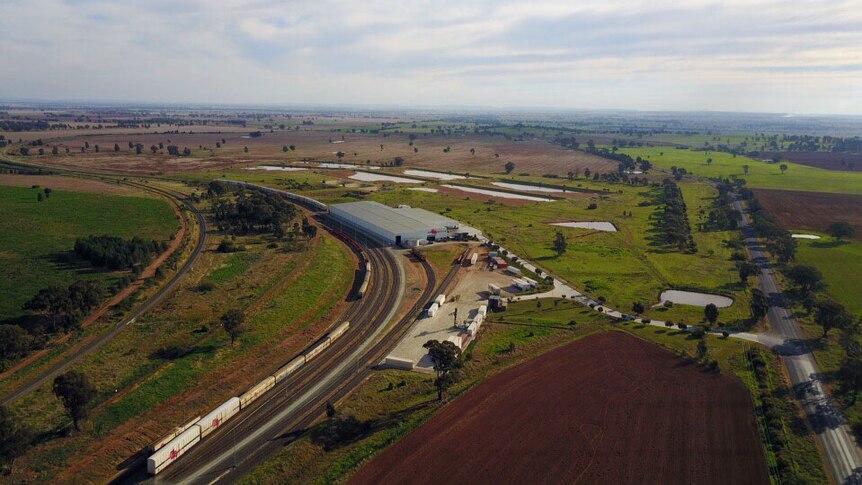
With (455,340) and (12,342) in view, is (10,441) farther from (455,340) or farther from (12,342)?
(455,340)

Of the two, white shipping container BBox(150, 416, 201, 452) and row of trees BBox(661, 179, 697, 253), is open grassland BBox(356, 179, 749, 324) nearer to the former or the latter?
row of trees BBox(661, 179, 697, 253)

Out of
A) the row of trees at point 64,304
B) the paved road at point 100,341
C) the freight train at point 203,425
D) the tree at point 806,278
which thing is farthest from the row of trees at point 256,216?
the tree at point 806,278

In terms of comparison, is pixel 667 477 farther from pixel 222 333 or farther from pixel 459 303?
pixel 222 333

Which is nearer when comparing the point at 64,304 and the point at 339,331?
the point at 64,304

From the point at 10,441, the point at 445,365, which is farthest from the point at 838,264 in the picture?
the point at 10,441

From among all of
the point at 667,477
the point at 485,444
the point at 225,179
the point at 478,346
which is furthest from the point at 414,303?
the point at 225,179

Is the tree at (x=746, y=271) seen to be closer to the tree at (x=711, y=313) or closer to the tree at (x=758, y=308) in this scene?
the tree at (x=758, y=308)
